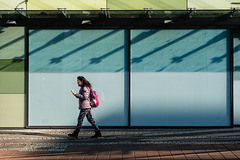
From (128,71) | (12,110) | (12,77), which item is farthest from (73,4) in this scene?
(12,110)

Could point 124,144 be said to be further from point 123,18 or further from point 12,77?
point 12,77

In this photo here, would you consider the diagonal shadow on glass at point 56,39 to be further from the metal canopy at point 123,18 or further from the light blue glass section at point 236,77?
the light blue glass section at point 236,77

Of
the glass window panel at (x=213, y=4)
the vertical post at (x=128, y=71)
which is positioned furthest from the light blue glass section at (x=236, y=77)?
the vertical post at (x=128, y=71)

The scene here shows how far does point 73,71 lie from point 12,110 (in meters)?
2.29

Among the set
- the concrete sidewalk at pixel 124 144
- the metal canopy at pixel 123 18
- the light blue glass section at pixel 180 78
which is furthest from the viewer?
the light blue glass section at pixel 180 78

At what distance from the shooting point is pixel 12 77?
9562mm

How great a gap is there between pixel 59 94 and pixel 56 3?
9.48 feet

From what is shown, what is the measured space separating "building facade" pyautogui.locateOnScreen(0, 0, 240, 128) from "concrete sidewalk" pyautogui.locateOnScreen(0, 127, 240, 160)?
0.56 meters

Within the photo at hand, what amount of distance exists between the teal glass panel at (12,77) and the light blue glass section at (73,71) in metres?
0.29

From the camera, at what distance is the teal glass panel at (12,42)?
376 inches

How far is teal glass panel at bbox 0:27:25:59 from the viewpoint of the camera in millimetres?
9539

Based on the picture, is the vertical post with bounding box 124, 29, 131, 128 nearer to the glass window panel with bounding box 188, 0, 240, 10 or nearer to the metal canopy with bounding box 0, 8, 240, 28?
the metal canopy with bounding box 0, 8, 240, 28

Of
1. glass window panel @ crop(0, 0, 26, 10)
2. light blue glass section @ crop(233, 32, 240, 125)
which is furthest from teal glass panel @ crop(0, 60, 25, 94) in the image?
light blue glass section @ crop(233, 32, 240, 125)

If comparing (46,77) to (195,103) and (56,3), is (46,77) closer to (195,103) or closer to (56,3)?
(56,3)
